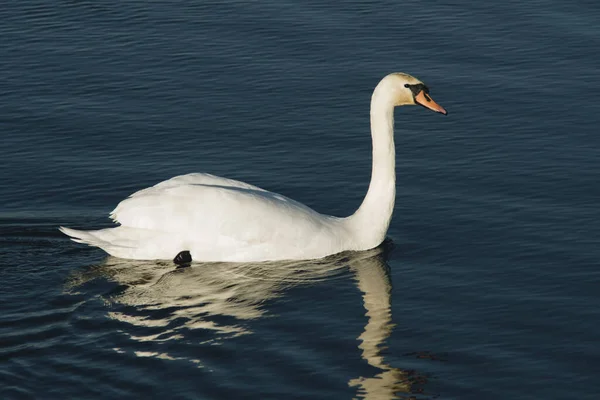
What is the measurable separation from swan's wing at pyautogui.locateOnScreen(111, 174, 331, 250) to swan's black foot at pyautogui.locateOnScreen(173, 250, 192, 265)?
0.69ft

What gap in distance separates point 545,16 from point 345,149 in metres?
6.66

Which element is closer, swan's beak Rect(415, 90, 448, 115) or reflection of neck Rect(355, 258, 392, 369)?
reflection of neck Rect(355, 258, 392, 369)

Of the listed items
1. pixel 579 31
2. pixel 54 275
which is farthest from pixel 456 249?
pixel 579 31

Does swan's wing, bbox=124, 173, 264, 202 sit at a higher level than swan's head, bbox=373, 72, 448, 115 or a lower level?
lower

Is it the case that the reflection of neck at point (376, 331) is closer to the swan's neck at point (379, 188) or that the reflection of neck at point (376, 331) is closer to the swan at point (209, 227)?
the swan's neck at point (379, 188)

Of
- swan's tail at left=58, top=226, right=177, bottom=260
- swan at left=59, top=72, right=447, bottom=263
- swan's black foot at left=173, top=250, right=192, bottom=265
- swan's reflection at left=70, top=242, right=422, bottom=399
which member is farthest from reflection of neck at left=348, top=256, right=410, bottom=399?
swan's tail at left=58, top=226, right=177, bottom=260

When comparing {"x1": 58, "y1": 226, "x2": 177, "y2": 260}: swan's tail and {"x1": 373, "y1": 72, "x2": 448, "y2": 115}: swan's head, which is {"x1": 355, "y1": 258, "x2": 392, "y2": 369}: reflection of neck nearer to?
{"x1": 373, "y1": 72, "x2": 448, "y2": 115}: swan's head

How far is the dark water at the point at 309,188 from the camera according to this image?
43.1 feet

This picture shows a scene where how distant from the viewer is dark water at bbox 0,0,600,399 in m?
13.1

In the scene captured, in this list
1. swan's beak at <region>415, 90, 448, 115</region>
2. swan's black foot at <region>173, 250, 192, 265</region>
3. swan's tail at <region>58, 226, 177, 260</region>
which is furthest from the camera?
swan's beak at <region>415, 90, 448, 115</region>

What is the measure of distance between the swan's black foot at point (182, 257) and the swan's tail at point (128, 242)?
0.27ft

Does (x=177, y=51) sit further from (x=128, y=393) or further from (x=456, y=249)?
(x=128, y=393)

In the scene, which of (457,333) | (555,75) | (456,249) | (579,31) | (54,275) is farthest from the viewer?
(579,31)

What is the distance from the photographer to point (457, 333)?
13953mm
